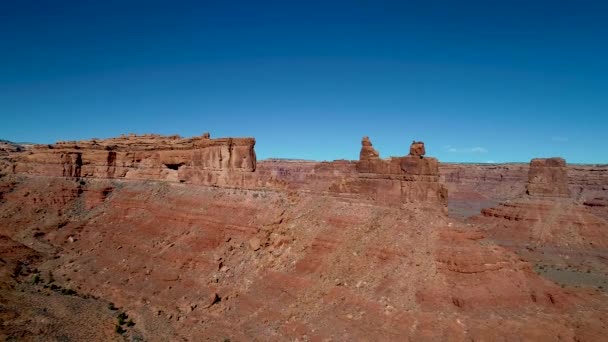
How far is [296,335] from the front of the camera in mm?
21375

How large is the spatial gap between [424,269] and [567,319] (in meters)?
7.48

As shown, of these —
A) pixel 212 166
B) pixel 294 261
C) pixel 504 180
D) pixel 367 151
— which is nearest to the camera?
pixel 294 261

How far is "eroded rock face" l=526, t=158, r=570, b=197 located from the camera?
5744 cm

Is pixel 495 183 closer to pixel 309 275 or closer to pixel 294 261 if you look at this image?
pixel 294 261

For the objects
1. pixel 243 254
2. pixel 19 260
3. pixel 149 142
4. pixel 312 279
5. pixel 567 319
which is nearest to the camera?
pixel 567 319

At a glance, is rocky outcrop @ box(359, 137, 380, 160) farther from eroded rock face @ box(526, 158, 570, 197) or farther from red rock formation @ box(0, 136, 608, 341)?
eroded rock face @ box(526, 158, 570, 197)

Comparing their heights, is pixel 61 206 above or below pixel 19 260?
above

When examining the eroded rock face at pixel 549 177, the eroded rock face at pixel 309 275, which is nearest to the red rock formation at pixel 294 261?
the eroded rock face at pixel 309 275

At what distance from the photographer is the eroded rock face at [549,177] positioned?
57438mm

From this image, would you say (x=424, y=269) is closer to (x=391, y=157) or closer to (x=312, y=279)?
(x=312, y=279)

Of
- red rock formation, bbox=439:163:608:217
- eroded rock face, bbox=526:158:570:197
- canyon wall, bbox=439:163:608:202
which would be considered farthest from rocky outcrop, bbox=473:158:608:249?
canyon wall, bbox=439:163:608:202

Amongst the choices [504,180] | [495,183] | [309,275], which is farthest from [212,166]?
[495,183]

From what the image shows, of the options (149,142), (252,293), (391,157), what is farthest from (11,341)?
(149,142)

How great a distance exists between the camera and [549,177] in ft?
191
